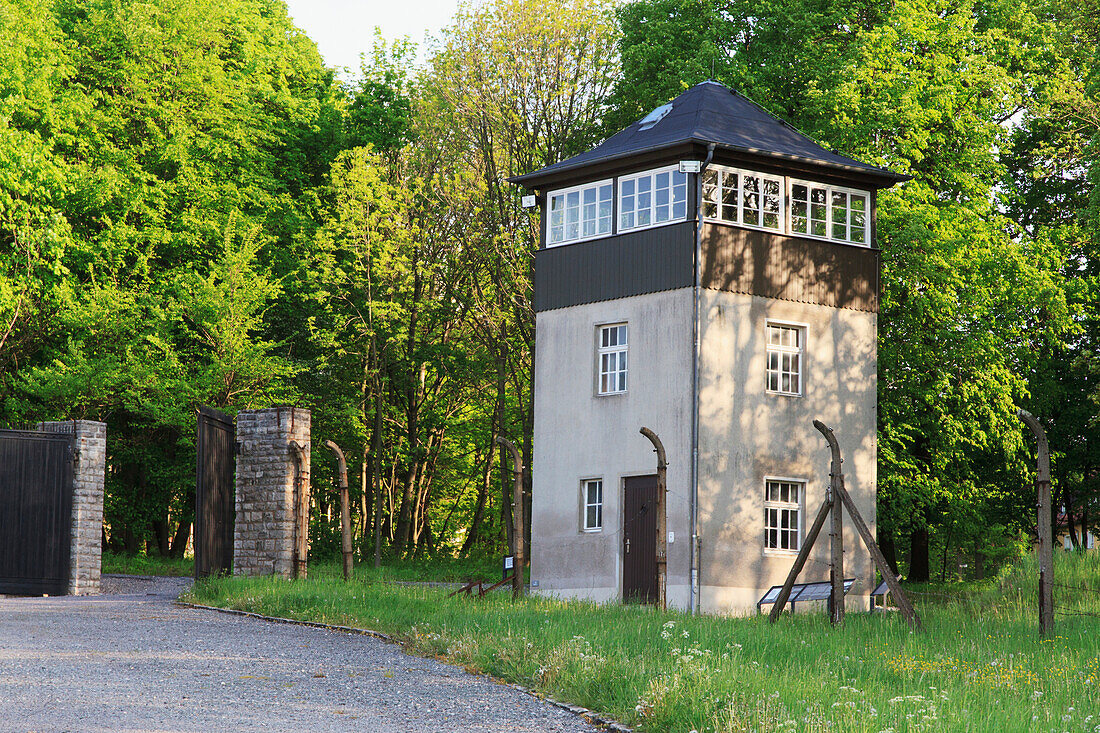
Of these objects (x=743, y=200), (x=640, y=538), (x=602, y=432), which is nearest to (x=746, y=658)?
(x=640, y=538)

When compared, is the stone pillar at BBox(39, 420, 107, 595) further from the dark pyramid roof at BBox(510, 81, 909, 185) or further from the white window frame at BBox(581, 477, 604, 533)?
the dark pyramid roof at BBox(510, 81, 909, 185)

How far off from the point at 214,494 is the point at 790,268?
36.1 ft

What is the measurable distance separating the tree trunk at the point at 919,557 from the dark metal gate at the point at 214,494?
1764 cm

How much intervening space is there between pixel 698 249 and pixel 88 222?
2109 centimetres

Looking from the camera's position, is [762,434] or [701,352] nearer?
[701,352]

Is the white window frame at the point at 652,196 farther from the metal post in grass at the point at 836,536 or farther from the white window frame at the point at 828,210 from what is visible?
the metal post in grass at the point at 836,536

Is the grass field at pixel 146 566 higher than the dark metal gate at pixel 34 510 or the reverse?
the reverse

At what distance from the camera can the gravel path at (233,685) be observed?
9.78 m

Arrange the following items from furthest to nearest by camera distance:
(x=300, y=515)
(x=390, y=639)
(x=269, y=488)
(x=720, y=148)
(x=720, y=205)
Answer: (x=720, y=205)
(x=720, y=148)
(x=269, y=488)
(x=300, y=515)
(x=390, y=639)

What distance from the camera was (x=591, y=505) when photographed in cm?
2483

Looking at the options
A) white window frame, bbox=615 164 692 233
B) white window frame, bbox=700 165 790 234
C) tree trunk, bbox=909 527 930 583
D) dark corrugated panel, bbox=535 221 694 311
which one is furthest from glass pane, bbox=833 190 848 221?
tree trunk, bbox=909 527 930 583

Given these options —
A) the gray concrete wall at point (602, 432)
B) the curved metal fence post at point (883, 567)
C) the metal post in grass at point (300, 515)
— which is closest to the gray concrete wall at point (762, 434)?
the gray concrete wall at point (602, 432)

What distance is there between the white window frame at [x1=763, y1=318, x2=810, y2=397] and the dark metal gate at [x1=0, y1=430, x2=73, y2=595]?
12229mm

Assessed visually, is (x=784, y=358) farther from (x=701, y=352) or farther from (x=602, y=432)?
(x=602, y=432)
